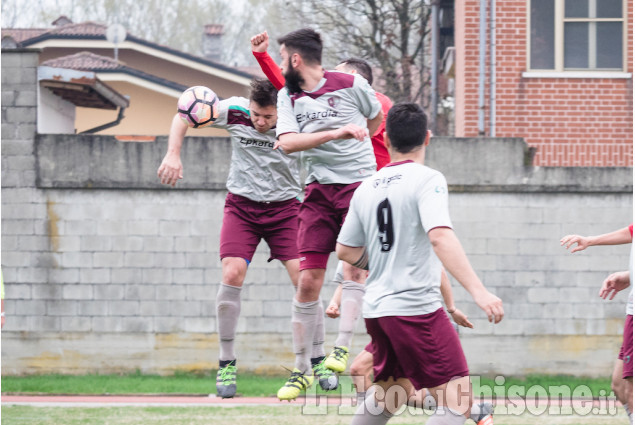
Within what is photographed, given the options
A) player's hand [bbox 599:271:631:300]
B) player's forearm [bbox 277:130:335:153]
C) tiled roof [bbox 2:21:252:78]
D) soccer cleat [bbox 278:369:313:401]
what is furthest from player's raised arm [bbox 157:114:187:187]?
tiled roof [bbox 2:21:252:78]

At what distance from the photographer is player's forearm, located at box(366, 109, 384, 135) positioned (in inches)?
265

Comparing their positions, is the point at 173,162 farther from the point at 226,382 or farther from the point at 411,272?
the point at 411,272

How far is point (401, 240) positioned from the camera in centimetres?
533

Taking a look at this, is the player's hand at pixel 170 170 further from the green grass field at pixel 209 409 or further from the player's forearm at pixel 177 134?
the green grass field at pixel 209 409

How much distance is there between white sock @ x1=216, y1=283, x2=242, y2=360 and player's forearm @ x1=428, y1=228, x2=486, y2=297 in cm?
259

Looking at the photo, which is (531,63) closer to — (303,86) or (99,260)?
(99,260)

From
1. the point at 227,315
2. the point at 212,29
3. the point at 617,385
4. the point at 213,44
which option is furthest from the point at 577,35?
the point at 213,44

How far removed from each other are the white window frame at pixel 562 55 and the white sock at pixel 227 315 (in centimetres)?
893

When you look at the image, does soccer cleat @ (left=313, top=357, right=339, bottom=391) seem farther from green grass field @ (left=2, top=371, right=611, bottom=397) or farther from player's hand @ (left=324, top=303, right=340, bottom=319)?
green grass field @ (left=2, top=371, right=611, bottom=397)

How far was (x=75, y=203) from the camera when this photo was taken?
539 inches

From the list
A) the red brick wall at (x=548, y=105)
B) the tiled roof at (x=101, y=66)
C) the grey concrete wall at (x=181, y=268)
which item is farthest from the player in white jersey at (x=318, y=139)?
the tiled roof at (x=101, y=66)

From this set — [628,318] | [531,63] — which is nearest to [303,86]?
[628,318]

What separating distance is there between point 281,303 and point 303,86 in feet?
24.5

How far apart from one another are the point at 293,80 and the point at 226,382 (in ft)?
7.59
